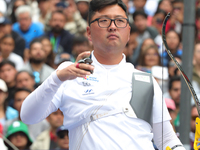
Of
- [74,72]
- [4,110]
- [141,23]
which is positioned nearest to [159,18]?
[141,23]

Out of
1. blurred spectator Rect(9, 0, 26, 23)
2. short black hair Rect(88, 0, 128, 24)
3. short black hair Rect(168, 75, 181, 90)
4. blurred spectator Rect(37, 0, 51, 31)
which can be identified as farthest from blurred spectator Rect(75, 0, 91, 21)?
short black hair Rect(88, 0, 128, 24)

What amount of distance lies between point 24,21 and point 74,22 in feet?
3.90

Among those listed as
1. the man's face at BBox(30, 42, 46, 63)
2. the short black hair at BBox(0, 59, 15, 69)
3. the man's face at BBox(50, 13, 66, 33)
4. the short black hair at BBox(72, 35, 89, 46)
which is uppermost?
the man's face at BBox(50, 13, 66, 33)

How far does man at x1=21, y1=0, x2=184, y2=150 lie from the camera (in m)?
2.71

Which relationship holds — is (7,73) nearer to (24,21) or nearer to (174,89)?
(24,21)

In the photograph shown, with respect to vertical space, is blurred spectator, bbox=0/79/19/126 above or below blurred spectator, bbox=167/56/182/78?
below

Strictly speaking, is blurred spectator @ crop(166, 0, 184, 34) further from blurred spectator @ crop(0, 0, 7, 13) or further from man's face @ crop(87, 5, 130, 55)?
man's face @ crop(87, 5, 130, 55)

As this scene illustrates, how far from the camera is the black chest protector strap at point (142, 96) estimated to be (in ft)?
9.37

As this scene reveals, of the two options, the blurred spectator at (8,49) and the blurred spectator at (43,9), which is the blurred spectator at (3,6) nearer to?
the blurred spectator at (43,9)

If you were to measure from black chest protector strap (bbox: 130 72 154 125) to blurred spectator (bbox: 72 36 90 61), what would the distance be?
13.9 ft

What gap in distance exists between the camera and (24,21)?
8.09 m

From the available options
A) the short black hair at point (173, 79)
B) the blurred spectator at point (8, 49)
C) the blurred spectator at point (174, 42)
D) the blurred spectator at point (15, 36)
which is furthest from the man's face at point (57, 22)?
the short black hair at point (173, 79)

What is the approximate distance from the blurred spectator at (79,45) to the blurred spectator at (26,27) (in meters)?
1.16

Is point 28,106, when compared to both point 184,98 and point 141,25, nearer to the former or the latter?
point 184,98
